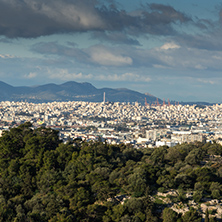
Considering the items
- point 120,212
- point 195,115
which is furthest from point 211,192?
point 195,115

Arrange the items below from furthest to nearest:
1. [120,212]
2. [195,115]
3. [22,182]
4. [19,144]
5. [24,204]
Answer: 1. [195,115]
2. [19,144]
3. [22,182]
4. [24,204]
5. [120,212]

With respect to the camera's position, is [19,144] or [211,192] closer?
[211,192]

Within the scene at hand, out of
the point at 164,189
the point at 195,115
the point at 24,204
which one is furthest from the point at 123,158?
the point at 195,115

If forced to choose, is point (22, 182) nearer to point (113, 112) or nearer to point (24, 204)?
point (24, 204)

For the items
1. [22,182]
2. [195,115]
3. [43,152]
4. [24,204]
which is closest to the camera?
[24,204]

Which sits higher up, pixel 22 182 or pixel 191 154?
pixel 191 154

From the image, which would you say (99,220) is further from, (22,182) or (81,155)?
(81,155)
